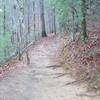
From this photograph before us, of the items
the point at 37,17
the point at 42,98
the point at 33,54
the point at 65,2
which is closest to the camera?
the point at 42,98

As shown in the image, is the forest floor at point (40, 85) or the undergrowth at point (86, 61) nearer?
the forest floor at point (40, 85)

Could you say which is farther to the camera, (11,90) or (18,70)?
(18,70)

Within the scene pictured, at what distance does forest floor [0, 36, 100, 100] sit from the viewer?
9672 mm

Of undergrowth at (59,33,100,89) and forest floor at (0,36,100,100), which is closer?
forest floor at (0,36,100,100)

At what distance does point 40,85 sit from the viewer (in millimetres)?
11188

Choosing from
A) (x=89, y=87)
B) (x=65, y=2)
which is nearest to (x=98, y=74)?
(x=89, y=87)

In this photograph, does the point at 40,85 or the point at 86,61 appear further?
the point at 86,61

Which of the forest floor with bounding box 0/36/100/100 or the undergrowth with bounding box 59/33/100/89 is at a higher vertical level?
the undergrowth with bounding box 59/33/100/89

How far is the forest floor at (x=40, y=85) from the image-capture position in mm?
9672

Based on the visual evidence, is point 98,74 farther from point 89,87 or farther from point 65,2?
point 65,2

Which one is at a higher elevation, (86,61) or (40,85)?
(86,61)

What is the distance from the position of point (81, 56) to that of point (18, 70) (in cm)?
336

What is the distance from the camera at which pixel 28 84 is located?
11.5 metres

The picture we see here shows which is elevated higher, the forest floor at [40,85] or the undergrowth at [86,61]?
the undergrowth at [86,61]
